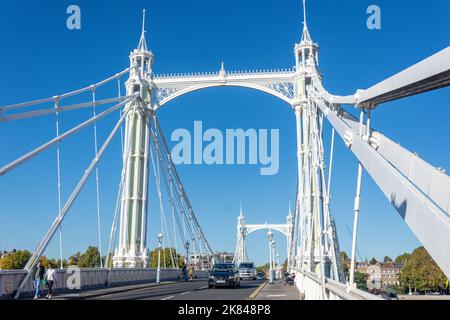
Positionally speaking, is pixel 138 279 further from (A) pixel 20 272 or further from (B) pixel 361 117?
(B) pixel 361 117

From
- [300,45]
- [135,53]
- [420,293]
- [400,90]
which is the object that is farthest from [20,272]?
[300,45]

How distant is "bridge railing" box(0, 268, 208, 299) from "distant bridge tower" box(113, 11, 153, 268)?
5.95ft

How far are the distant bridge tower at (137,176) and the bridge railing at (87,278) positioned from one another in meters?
1.81

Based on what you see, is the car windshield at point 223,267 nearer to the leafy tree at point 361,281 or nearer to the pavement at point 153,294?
the pavement at point 153,294

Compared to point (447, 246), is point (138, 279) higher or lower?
Answer: lower

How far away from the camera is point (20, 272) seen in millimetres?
16656

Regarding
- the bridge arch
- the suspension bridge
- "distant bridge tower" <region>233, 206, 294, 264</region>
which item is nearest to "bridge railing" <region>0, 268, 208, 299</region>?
the suspension bridge

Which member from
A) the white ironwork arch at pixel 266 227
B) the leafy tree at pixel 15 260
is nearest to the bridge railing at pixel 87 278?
the white ironwork arch at pixel 266 227

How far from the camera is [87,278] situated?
22.6 meters

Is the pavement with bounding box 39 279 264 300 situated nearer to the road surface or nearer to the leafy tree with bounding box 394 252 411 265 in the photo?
the road surface

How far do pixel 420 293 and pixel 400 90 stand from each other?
19.3 metres

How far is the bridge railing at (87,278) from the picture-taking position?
15.9m

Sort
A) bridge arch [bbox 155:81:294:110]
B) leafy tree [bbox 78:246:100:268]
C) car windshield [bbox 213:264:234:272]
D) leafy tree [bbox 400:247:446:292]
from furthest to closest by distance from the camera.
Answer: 1. leafy tree [bbox 78:246:100:268]
2. bridge arch [bbox 155:81:294:110]
3. car windshield [bbox 213:264:234:272]
4. leafy tree [bbox 400:247:446:292]

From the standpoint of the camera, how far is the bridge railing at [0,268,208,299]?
15.9m
